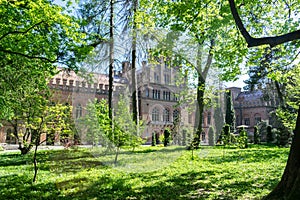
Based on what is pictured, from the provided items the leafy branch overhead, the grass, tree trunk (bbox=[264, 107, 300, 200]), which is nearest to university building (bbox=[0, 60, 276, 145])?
the grass

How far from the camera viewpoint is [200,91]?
5.24 m

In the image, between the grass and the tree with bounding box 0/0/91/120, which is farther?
the tree with bounding box 0/0/91/120

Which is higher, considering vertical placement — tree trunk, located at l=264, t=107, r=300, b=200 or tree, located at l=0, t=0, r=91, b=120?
tree, located at l=0, t=0, r=91, b=120

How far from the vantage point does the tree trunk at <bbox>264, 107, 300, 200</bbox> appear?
4.27 metres

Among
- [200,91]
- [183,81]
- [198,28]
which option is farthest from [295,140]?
[198,28]

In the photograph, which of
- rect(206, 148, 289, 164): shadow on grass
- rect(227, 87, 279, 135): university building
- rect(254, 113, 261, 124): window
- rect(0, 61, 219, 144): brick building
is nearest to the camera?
rect(0, 61, 219, 144): brick building

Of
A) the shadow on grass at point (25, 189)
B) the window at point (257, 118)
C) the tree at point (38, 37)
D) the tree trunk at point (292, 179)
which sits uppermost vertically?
the tree at point (38, 37)

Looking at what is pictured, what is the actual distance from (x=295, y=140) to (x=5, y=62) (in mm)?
10577

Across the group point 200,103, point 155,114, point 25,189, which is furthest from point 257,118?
point 155,114

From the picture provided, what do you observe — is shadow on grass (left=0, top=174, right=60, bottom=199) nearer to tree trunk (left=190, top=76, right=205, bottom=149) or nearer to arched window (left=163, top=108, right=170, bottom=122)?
arched window (left=163, top=108, right=170, bottom=122)

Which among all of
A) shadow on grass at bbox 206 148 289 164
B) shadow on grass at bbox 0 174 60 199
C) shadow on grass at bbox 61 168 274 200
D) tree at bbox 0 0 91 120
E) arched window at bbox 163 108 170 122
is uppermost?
tree at bbox 0 0 91 120

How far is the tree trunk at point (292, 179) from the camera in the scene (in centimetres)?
427

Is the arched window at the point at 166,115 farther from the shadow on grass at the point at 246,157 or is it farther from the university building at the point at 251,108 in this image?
the university building at the point at 251,108

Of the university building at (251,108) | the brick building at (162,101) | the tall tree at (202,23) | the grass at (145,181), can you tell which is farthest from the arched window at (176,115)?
the university building at (251,108)
